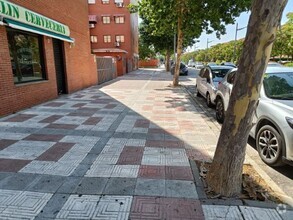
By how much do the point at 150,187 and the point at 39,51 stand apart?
8.09m

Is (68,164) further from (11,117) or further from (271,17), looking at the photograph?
(11,117)

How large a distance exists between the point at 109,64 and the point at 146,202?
18.1 m

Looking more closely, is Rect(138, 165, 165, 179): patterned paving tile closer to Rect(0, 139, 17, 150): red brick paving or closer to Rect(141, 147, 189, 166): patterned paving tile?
Rect(141, 147, 189, 166): patterned paving tile

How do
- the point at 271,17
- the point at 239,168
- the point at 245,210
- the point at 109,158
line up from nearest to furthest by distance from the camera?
the point at 271,17
the point at 245,210
the point at 239,168
the point at 109,158

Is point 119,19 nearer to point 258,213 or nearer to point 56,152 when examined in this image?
point 56,152

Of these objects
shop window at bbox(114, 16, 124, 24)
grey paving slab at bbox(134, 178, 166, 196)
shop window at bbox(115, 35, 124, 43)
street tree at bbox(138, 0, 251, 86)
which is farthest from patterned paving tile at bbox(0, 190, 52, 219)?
shop window at bbox(114, 16, 124, 24)

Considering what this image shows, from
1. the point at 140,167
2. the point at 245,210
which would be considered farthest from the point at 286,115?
the point at 140,167

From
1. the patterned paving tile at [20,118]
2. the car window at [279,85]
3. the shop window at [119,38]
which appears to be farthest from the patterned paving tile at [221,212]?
the shop window at [119,38]

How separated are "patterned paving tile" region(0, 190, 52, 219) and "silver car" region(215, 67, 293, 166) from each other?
3473mm

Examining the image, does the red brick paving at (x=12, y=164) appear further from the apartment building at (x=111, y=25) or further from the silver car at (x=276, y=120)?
the apartment building at (x=111, y=25)

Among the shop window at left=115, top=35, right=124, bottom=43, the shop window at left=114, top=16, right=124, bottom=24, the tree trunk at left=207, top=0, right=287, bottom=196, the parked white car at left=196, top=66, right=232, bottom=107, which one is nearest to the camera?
the tree trunk at left=207, top=0, right=287, bottom=196

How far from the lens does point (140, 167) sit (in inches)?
148

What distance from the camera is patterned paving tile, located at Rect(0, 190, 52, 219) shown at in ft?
8.47

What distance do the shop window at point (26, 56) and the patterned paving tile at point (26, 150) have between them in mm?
3793
